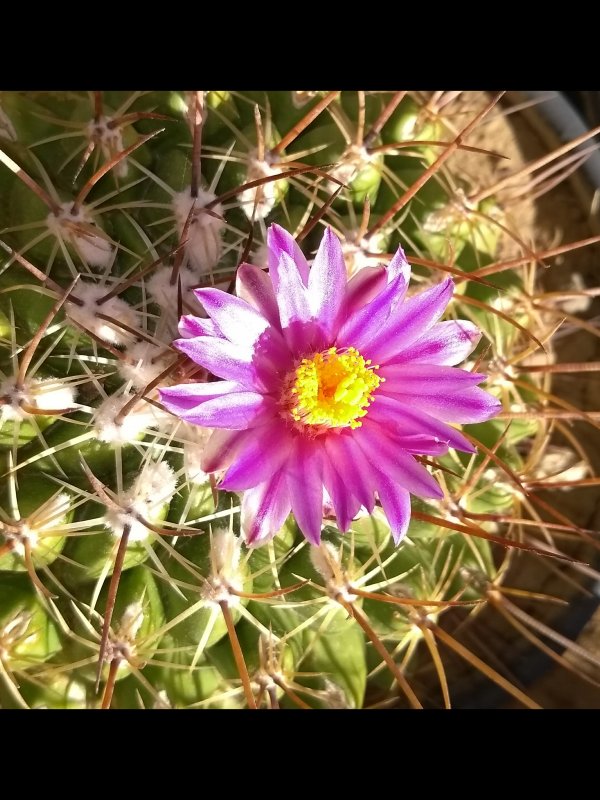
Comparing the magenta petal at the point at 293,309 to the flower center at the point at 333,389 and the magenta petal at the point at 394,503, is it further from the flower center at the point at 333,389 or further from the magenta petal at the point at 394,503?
the magenta petal at the point at 394,503

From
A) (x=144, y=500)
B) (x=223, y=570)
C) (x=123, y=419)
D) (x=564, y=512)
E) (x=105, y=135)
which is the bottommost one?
(x=564, y=512)

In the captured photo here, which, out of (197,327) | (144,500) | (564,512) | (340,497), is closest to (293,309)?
(197,327)

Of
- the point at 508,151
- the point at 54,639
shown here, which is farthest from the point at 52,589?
the point at 508,151

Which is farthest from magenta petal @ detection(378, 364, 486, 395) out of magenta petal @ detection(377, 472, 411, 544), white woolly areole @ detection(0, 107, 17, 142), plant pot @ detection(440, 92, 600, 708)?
plant pot @ detection(440, 92, 600, 708)

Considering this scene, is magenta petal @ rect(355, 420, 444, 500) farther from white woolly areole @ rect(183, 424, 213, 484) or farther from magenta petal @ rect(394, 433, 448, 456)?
white woolly areole @ rect(183, 424, 213, 484)

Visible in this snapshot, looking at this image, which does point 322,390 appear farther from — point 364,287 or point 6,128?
point 6,128

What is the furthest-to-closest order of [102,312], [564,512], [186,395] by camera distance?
1. [564,512]
2. [102,312]
3. [186,395]

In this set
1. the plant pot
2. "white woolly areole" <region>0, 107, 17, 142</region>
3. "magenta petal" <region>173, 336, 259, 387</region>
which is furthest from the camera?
the plant pot

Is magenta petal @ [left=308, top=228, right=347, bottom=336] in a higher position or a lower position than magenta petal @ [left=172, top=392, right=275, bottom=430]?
higher
